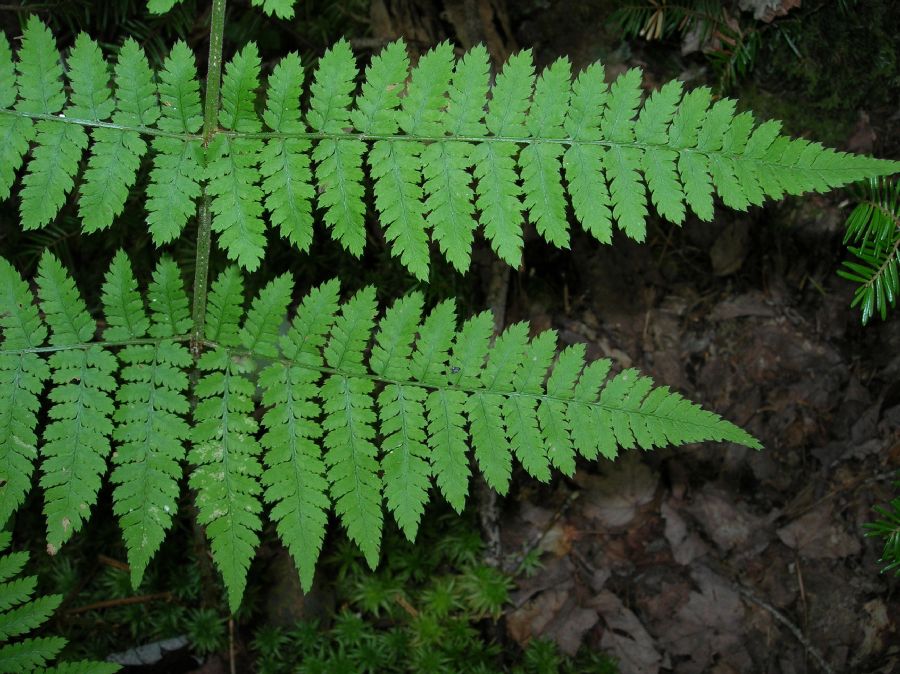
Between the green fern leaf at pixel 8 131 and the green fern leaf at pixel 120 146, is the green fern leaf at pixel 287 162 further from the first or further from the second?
the green fern leaf at pixel 8 131

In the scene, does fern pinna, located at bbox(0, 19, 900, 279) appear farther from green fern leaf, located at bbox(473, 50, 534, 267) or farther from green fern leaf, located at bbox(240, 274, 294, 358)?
green fern leaf, located at bbox(240, 274, 294, 358)

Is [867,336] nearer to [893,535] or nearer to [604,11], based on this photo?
[893,535]

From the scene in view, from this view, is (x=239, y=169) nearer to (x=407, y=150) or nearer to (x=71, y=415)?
(x=407, y=150)

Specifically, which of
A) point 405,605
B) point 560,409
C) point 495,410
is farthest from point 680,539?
point 495,410

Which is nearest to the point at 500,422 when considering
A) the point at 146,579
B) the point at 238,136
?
the point at 238,136

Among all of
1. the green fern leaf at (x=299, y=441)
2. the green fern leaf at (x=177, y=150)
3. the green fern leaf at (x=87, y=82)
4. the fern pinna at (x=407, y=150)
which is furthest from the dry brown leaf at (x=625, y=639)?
the green fern leaf at (x=87, y=82)

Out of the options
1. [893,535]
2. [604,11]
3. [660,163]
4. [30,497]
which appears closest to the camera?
[660,163]

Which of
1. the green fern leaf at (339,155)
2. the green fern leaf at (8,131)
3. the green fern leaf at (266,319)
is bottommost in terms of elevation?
the green fern leaf at (266,319)

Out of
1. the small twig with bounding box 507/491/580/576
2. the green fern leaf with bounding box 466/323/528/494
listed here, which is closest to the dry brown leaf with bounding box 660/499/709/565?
the small twig with bounding box 507/491/580/576

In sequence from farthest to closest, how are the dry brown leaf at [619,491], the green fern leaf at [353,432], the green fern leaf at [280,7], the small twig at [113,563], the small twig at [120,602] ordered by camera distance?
the dry brown leaf at [619,491] → the small twig at [113,563] → the small twig at [120,602] → the green fern leaf at [353,432] → the green fern leaf at [280,7]
